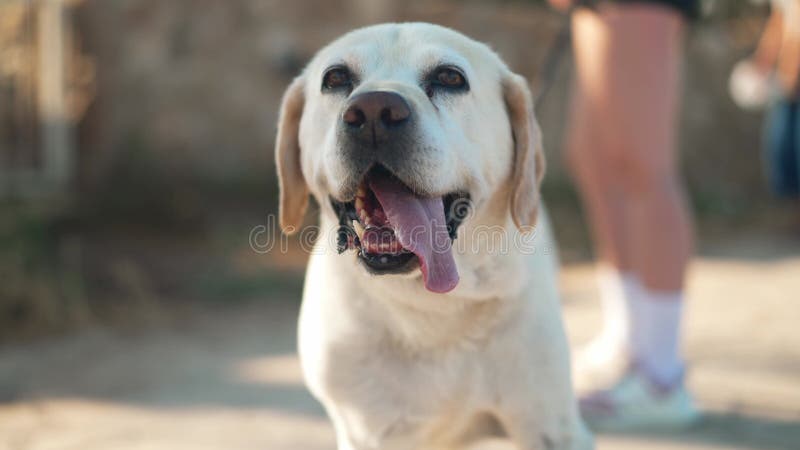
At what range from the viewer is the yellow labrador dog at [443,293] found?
198 cm

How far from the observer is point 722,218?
22.6 feet

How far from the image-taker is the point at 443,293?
196 cm

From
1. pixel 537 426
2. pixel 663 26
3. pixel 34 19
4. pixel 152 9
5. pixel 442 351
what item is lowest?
pixel 537 426

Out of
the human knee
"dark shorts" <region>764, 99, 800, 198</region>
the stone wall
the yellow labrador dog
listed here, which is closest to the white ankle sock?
the human knee

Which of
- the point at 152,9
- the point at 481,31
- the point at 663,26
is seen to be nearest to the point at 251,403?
the point at 663,26

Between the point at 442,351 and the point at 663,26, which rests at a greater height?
the point at 663,26

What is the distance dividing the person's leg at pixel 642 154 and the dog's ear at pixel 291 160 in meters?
1.18

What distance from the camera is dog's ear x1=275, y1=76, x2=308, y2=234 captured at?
2.27m

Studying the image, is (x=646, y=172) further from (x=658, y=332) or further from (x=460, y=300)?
(x=460, y=300)

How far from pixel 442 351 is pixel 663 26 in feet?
4.85

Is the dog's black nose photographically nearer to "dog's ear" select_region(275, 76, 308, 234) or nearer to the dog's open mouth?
the dog's open mouth

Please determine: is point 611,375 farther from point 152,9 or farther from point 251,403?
point 152,9

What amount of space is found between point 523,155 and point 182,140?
4408mm

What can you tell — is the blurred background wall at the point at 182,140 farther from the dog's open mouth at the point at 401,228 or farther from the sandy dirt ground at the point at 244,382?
the dog's open mouth at the point at 401,228
